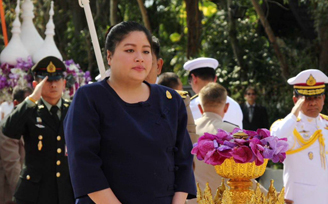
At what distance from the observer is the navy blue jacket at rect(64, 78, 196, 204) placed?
3.16m

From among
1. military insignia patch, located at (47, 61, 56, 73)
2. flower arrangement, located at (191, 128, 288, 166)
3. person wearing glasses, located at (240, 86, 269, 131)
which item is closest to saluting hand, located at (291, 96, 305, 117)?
flower arrangement, located at (191, 128, 288, 166)

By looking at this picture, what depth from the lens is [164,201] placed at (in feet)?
10.7

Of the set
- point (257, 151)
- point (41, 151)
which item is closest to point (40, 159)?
point (41, 151)

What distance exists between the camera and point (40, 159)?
558cm

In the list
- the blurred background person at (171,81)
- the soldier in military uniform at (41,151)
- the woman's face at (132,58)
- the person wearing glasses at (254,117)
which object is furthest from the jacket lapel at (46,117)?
the person wearing glasses at (254,117)

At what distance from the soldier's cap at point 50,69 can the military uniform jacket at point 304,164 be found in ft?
6.63

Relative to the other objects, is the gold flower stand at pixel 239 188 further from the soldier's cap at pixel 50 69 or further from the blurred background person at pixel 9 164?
the blurred background person at pixel 9 164

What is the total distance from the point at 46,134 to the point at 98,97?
2.46 m

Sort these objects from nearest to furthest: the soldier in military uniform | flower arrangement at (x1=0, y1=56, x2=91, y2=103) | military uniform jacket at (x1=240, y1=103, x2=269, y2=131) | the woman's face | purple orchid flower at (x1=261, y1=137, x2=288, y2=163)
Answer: the woman's face, purple orchid flower at (x1=261, y1=137, x2=288, y2=163), the soldier in military uniform, flower arrangement at (x1=0, y1=56, x2=91, y2=103), military uniform jacket at (x1=240, y1=103, x2=269, y2=131)

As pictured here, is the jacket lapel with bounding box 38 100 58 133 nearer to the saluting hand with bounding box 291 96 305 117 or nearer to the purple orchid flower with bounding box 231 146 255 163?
the purple orchid flower with bounding box 231 146 255 163

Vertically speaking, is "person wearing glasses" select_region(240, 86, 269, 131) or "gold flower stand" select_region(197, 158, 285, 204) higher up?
"gold flower stand" select_region(197, 158, 285, 204)

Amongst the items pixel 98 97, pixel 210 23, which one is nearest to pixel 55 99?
pixel 98 97

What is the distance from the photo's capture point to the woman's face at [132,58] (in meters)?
3.27

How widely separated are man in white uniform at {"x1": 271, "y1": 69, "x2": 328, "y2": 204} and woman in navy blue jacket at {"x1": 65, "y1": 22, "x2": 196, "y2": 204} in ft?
9.81
